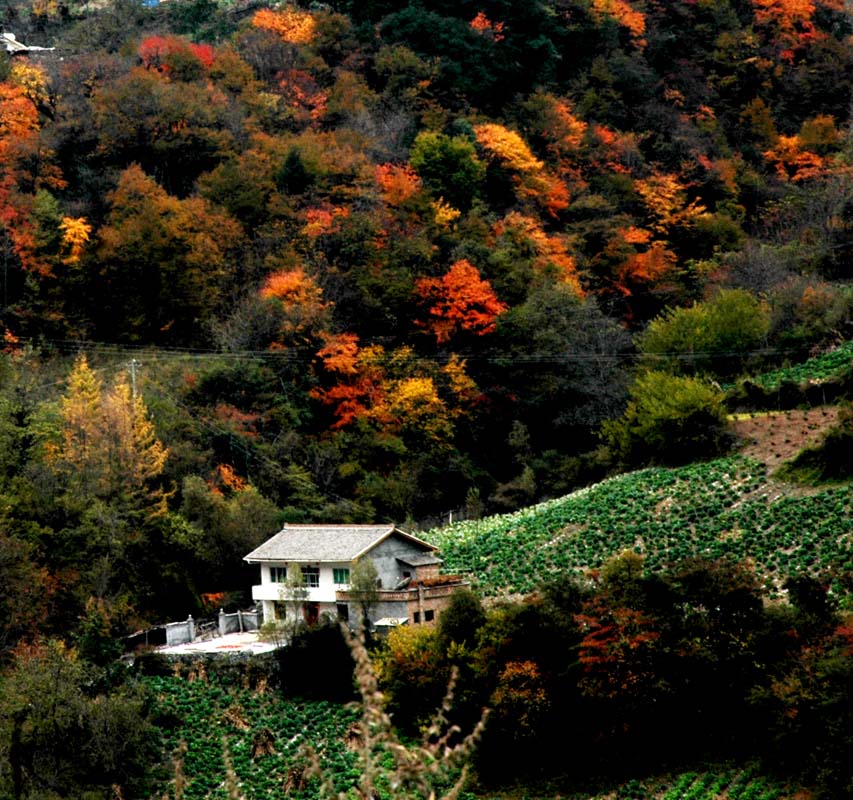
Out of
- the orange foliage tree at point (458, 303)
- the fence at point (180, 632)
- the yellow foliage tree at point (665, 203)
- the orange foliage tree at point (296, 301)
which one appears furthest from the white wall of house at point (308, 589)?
the yellow foliage tree at point (665, 203)

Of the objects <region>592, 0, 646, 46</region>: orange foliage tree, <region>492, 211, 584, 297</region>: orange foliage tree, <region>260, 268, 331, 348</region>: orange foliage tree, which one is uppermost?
<region>592, 0, 646, 46</region>: orange foliage tree

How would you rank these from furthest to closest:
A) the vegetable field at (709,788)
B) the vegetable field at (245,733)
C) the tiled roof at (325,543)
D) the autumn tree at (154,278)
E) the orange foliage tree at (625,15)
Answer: the orange foliage tree at (625,15) → the autumn tree at (154,278) → the tiled roof at (325,543) → the vegetable field at (245,733) → the vegetable field at (709,788)

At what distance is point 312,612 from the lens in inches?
1815

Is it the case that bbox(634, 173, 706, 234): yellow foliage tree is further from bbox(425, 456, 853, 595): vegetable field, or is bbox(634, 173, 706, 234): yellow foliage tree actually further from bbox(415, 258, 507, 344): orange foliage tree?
bbox(425, 456, 853, 595): vegetable field

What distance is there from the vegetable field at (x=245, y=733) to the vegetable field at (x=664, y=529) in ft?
24.8

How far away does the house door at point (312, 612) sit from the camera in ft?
149

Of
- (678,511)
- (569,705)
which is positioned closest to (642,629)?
(569,705)

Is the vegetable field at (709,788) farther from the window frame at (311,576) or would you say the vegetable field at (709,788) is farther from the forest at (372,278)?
the window frame at (311,576)

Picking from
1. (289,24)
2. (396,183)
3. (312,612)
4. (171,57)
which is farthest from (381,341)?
(289,24)

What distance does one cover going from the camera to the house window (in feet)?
151

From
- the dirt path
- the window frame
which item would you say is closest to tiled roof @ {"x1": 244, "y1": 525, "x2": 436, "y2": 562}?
the window frame

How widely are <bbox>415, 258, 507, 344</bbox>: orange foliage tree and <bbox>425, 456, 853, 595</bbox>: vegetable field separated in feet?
32.2

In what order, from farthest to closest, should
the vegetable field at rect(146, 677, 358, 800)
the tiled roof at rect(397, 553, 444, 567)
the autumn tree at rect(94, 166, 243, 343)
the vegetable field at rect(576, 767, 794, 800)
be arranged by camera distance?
the autumn tree at rect(94, 166, 243, 343)
the tiled roof at rect(397, 553, 444, 567)
the vegetable field at rect(146, 677, 358, 800)
the vegetable field at rect(576, 767, 794, 800)

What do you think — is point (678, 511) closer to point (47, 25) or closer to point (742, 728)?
point (742, 728)
